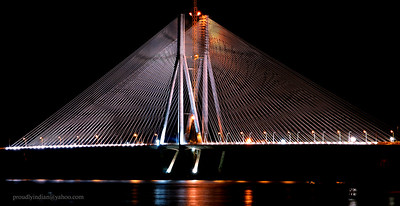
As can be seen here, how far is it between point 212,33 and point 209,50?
122 cm

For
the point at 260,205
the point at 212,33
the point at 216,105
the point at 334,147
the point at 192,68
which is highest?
the point at 212,33

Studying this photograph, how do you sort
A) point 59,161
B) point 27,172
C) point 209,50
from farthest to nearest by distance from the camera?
point 59,161
point 27,172
point 209,50

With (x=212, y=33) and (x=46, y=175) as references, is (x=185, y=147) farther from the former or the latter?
(x=46, y=175)

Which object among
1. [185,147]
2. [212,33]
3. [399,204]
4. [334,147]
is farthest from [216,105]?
[399,204]

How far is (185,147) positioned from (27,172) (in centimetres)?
1880

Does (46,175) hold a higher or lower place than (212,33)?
lower

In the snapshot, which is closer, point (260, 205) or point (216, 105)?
point (260, 205)

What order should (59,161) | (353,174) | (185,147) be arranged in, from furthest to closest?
(59,161) → (353,174) → (185,147)

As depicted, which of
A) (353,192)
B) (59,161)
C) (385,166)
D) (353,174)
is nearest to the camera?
(353,192)

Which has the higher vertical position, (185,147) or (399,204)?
(185,147)

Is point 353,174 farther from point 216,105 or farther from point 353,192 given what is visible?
point 353,192

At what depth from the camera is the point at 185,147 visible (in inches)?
1182

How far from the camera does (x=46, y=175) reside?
43375 mm

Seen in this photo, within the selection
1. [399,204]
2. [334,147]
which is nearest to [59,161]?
[334,147]
